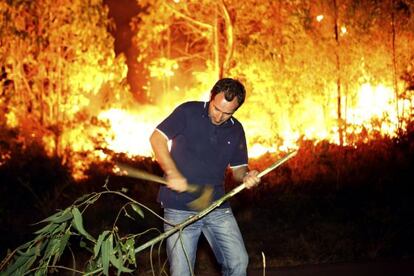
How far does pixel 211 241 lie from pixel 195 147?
2.36 feet

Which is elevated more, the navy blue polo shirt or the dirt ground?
the navy blue polo shirt

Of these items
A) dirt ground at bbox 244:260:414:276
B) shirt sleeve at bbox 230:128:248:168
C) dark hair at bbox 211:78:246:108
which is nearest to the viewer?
dark hair at bbox 211:78:246:108

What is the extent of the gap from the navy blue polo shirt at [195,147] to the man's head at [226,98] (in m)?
0.15

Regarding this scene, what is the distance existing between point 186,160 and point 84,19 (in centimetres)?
668

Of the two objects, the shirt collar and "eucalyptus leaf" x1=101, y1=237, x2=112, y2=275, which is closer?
"eucalyptus leaf" x1=101, y1=237, x2=112, y2=275

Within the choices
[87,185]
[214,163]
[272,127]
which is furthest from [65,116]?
[214,163]

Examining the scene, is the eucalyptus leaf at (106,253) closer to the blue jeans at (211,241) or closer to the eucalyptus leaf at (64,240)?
the eucalyptus leaf at (64,240)

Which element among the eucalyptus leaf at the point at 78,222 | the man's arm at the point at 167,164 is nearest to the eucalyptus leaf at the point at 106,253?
the eucalyptus leaf at the point at 78,222

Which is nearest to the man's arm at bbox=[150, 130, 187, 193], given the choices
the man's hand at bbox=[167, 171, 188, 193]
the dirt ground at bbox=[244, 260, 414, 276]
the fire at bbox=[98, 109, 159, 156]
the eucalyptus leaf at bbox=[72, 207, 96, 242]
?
the man's hand at bbox=[167, 171, 188, 193]

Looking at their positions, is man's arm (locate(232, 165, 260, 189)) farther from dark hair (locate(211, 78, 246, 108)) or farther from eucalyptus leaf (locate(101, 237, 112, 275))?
eucalyptus leaf (locate(101, 237, 112, 275))

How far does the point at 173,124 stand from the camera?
412 centimetres

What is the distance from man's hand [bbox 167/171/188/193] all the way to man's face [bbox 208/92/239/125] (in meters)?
0.51

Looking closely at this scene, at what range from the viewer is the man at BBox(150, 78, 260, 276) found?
4.06 meters

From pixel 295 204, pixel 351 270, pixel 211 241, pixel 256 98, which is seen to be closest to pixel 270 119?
pixel 256 98
